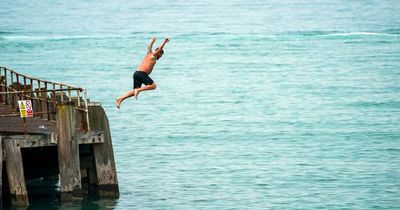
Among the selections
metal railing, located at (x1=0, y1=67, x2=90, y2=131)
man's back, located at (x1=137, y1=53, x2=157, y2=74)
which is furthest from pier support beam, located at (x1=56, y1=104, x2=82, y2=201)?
man's back, located at (x1=137, y1=53, x2=157, y2=74)

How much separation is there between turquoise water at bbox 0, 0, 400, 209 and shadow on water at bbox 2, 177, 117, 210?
0.25ft

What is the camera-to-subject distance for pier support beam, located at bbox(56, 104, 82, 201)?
1180 inches

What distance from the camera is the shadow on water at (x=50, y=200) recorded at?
32500 millimetres

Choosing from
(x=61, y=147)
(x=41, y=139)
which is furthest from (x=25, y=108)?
(x=61, y=147)

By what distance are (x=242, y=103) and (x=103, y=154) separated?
43229 millimetres

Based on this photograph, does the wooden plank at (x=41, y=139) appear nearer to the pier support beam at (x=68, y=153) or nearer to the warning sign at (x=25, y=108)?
the pier support beam at (x=68, y=153)

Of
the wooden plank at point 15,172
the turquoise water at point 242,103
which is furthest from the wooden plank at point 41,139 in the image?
the turquoise water at point 242,103

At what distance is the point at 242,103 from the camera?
7450 cm

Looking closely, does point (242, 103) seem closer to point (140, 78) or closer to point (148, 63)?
point (140, 78)

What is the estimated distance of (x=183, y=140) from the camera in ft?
185

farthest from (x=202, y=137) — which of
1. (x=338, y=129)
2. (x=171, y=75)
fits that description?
(x=171, y=75)

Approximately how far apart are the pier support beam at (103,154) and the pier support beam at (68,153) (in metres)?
0.82

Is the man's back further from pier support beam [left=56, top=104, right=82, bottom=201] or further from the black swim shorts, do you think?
pier support beam [left=56, top=104, right=82, bottom=201]

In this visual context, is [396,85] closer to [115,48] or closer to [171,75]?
[171,75]
